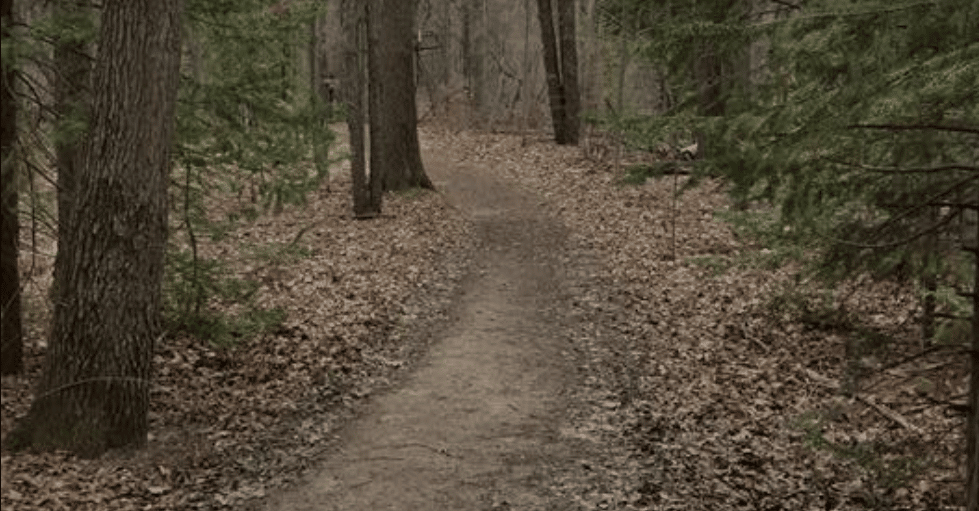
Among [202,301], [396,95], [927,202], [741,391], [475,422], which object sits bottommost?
[741,391]

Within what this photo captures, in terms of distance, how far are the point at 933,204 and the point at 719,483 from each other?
11.8ft

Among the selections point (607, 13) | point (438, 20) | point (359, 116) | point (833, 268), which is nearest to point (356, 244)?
point (359, 116)

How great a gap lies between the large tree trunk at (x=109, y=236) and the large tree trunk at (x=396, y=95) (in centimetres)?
1340

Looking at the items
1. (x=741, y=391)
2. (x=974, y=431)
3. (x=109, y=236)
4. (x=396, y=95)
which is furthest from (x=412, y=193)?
(x=974, y=431)

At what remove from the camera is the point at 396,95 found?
2238 centimetres

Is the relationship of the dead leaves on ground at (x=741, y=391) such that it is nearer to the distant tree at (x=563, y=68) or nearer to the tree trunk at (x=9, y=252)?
the tree trunk at (x=9, y=252)

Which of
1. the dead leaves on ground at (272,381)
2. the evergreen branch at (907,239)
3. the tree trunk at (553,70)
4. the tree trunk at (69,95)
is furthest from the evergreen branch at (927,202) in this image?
the tree trunk at (553,70)

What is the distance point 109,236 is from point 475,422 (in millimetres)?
4184

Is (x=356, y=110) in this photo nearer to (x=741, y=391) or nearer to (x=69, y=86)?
(x=69, y=86)

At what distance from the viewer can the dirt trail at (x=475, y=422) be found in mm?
7957

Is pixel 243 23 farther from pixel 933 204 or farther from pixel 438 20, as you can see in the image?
pixel 438 20

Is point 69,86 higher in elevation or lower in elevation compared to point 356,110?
lower

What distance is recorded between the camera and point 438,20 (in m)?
47.2

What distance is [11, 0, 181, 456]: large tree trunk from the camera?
8031 mm
